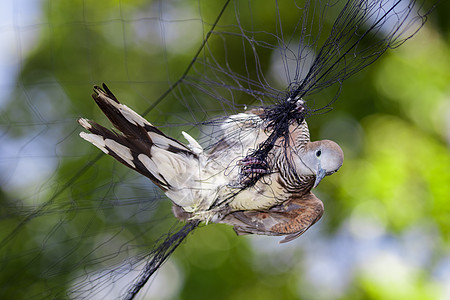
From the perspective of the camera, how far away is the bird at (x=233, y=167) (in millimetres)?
1488

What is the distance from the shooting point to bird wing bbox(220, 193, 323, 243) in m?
1.76

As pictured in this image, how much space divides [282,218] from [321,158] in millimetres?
371

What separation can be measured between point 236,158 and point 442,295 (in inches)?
83.3

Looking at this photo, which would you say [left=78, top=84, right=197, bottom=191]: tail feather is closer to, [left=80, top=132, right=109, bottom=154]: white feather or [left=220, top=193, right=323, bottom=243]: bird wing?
[left=80, top=132, right=109, bottom=154]: white feather

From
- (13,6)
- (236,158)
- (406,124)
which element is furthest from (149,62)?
(236,158)

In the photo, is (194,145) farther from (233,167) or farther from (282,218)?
(282,218)

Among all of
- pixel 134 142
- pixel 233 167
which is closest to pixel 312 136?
pixel 233 167

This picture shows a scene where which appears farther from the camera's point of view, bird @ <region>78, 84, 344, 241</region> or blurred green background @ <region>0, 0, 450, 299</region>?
blurred green background @ <region>0, 0, 450, 299</region>

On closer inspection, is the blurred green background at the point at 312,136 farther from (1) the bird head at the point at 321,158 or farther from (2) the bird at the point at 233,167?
(1) the bird head at the point at 321,158

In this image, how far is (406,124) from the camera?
3379mm

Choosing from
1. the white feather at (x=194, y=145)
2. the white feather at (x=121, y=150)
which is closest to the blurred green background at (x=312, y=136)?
the white feather at (x=194, y=145)

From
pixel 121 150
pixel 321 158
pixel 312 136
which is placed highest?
pixel 321 158

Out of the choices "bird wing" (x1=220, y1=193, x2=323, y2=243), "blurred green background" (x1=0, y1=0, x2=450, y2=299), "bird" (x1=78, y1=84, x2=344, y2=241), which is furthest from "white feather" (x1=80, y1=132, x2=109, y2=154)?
"blurred green background" (x1=0, y1=0, x2=450, y2=299)

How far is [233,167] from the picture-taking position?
161 cm
